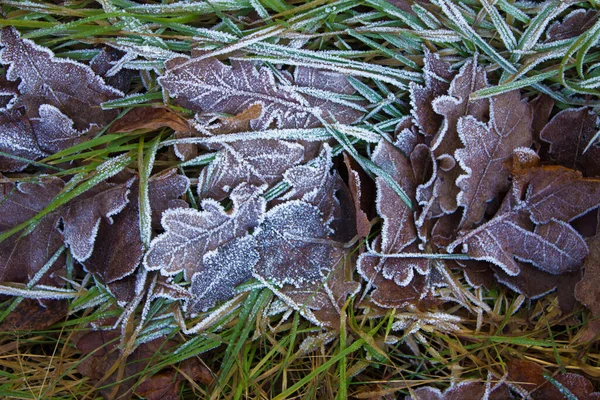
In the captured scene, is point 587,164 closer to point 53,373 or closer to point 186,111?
point 186,111

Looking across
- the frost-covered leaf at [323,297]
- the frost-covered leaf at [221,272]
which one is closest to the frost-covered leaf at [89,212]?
the frost-covered leaf at [221,272]

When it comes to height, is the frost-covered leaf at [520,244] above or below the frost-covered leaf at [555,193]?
below

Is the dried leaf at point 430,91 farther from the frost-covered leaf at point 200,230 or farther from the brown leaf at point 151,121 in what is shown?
the brown leaf at point 151,121

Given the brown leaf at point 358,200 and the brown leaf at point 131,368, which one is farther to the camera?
the brown leaf at point 131,368

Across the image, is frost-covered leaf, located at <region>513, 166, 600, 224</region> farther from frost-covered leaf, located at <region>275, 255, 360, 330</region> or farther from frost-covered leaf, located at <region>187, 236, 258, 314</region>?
frost-covered leaf, located at <region>187, 236, 258, 314</region>

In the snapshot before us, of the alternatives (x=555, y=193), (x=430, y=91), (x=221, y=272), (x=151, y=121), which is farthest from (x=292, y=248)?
(x=555, y=193)

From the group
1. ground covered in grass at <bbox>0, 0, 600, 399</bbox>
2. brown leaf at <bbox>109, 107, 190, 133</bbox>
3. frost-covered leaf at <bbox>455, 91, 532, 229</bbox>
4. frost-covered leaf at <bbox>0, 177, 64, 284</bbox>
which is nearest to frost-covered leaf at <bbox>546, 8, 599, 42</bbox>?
ground covered in grass at <bbox>0, 0, 600, 399</bbox>
